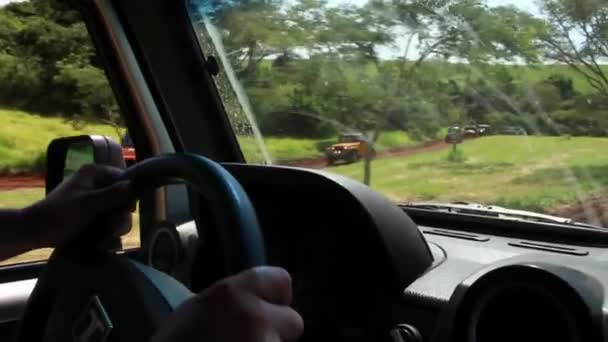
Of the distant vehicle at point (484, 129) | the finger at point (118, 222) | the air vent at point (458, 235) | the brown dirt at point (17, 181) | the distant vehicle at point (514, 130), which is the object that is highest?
the finger at point (118, 222)

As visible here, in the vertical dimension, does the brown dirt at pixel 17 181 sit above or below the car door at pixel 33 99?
below

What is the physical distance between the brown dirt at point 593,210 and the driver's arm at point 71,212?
1.11 meters

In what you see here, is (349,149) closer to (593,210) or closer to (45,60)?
(593,210)

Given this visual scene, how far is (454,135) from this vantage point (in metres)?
2.34

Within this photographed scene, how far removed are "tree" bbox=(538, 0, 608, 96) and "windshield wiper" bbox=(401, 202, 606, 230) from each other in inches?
12.6

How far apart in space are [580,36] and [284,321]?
1406 millimetres

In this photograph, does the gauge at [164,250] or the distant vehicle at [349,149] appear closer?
the gauge at [164,250]

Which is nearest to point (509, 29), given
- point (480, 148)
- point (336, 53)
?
point (480, 148)

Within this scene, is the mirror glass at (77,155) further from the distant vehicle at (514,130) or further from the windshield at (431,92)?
the distant vehicle at (514,130)

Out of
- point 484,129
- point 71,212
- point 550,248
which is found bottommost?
point 550,248

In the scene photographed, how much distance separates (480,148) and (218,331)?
5.01ft

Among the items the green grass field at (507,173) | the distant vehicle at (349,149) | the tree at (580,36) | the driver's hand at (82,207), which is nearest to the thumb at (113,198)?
the driver's hand at (82,207)

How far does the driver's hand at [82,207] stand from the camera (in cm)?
139

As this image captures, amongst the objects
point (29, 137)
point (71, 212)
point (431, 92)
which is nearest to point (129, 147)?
point (29, 137)
